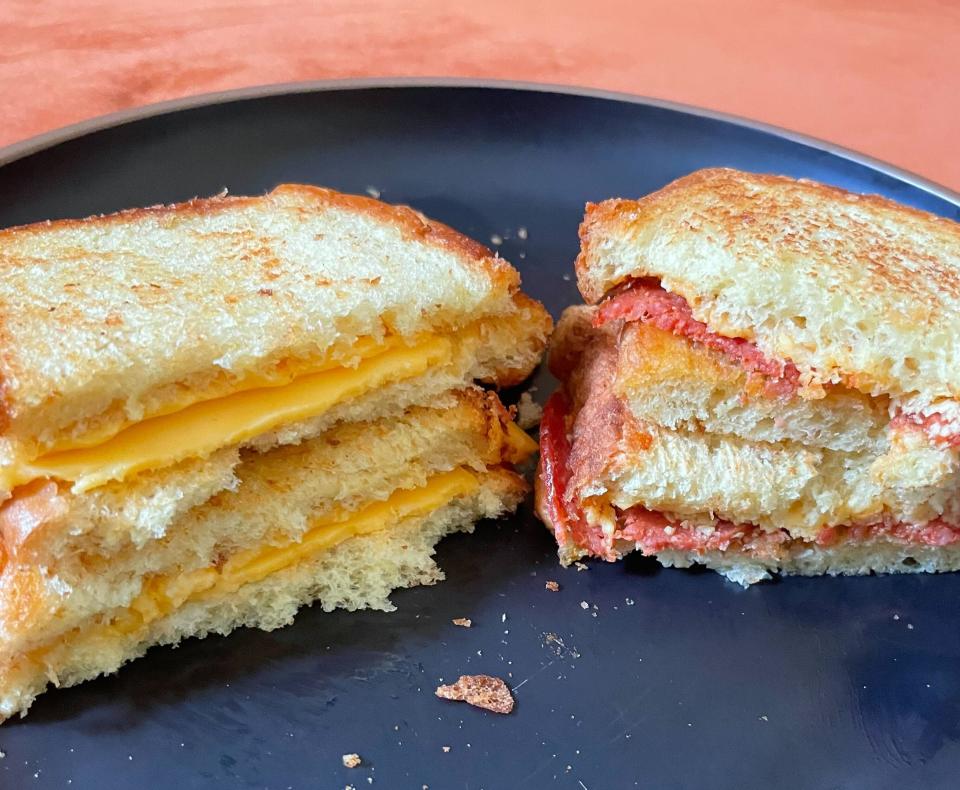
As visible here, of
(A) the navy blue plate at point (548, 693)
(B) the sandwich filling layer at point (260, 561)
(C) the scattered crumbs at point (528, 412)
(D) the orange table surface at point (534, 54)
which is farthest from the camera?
(D) the orange table surface at point (534, 54)

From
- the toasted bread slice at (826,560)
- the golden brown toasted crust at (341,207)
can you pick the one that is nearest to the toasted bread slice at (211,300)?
the golden brown toasted crust at (341,207)

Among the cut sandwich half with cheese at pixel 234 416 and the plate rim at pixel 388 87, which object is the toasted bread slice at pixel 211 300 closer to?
the cut sandwich half with cheese at pixel 234 416

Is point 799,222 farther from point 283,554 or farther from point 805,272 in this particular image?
point 283,554

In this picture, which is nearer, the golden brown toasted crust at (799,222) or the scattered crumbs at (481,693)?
the scattered crumbs at (481,693)

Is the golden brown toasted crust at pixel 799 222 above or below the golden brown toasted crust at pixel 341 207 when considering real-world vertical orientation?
above

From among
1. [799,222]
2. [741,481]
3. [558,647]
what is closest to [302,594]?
[558,647]
